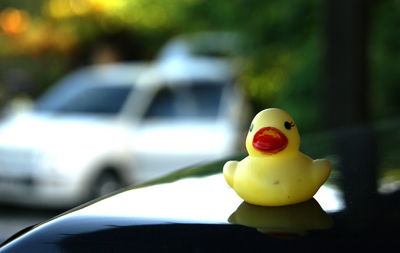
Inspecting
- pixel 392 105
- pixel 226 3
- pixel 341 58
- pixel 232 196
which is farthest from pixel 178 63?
pixel 232 196

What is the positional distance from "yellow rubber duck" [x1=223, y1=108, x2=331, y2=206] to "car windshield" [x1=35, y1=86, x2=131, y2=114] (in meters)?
7.51

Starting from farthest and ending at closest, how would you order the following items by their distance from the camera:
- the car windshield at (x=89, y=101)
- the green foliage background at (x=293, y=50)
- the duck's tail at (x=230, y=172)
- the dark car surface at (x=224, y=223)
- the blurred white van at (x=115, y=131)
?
the car windshield at (x=89, y=101) < the blurred white van at (x=115, y=131) < the green foliage background at (x=293, y=50) < the duck's tail at (x=230, y=172) < the dark car surface at (x=224, y=223)

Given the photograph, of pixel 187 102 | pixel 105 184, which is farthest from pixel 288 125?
pixel 187 102

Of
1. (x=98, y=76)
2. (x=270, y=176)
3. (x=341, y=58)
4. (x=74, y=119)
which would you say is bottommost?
(x=270, y=176)

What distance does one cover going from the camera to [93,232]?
5.09 ft

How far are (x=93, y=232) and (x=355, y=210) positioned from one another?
0.49 meters

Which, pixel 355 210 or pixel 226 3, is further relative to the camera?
pixel 226 3

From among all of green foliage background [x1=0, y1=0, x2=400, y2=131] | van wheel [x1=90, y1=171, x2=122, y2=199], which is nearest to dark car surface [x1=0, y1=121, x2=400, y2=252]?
green foliage background [x1=0, y1=0, x2=400, y2=131]

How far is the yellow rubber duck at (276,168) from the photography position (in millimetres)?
1646

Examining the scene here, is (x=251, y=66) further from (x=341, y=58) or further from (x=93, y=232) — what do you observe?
(x=93, y=232)

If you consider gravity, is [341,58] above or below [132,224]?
above

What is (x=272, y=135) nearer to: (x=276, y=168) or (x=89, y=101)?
(x=276, y=168)

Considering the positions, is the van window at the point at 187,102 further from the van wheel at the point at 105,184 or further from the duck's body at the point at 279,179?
the duck's body at the point at 279,179

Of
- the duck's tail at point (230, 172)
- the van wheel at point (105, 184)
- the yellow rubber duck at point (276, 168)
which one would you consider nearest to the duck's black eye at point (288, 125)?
the yellow rubber duck at point (276, 168)
